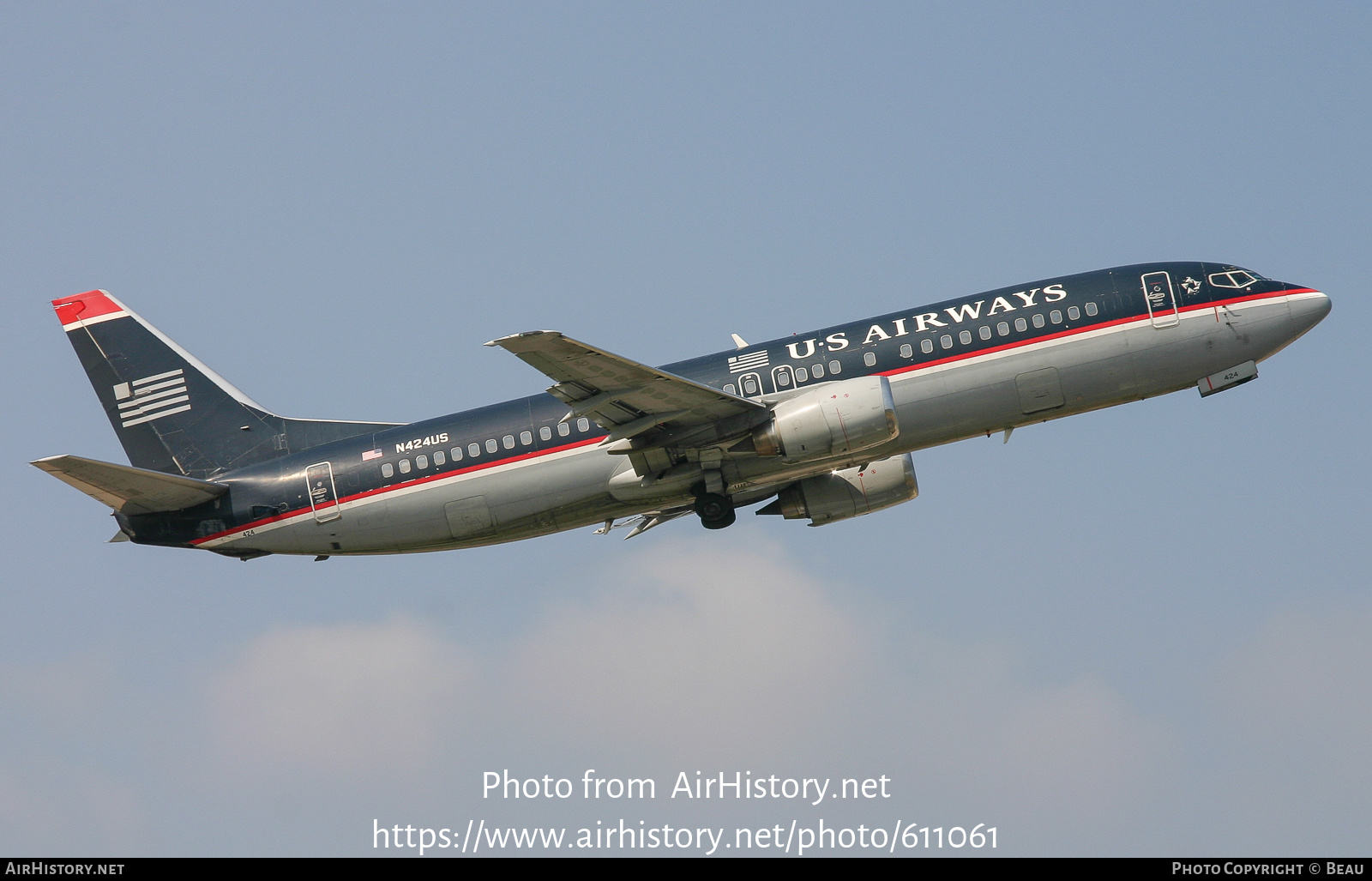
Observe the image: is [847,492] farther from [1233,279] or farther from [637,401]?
[1233,279]

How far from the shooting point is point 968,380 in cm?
3794

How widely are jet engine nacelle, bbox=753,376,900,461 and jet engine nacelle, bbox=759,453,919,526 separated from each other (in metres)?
6.09

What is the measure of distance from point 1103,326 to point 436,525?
785 inches

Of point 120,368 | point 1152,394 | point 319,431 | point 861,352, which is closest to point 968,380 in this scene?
point 861,352

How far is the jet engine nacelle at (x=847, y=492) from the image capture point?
42906 mm

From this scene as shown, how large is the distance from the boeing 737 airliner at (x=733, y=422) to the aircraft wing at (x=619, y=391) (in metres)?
0.07

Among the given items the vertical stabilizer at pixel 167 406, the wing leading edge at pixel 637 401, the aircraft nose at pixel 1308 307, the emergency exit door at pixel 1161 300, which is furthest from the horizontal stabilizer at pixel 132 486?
the aircraft nose at pixel 1308 307

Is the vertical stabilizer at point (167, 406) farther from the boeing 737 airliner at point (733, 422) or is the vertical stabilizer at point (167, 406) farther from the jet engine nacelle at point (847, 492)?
the jet engine nacelle at point (847, 492)

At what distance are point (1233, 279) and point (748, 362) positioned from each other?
14362 millimetres

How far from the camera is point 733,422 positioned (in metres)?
37.7

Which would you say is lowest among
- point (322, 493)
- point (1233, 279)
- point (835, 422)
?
point (835, 422)

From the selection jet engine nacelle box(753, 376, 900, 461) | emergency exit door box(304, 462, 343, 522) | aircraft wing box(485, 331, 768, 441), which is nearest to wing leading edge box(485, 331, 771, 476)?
aircraft wing box(485, 331, 768, 441)

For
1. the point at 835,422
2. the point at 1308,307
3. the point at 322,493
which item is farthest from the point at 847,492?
Answer: the point at 322,493

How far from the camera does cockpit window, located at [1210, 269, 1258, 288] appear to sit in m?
39.3
